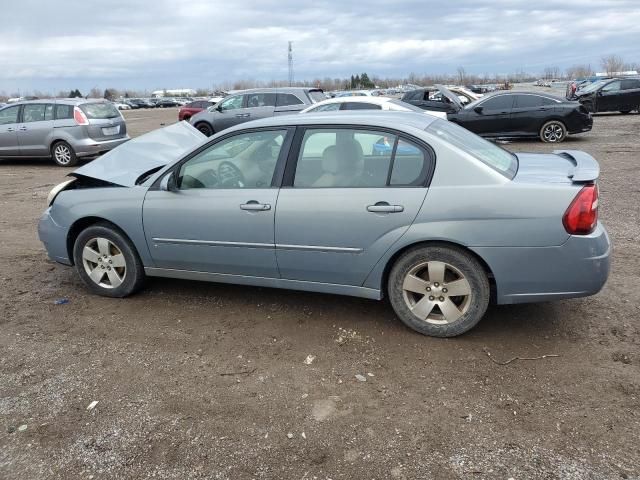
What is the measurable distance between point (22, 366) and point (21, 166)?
11.9 meters

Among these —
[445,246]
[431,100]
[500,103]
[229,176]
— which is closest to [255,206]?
[229,176]

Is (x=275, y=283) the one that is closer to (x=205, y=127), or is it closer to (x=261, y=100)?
(x=261, y=100)

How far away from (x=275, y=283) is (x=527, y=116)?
41.6 ft

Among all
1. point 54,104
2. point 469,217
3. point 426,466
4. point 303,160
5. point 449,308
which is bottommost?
point 426,466

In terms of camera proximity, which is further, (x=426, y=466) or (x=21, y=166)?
(x=21, y=166)

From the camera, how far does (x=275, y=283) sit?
419 centimetres

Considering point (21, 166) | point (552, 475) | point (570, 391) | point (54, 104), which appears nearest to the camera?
point (552, 475)

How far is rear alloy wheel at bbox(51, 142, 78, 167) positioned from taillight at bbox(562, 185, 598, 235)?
1215cm

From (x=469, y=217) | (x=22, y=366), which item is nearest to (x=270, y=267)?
(x=469, y=217)

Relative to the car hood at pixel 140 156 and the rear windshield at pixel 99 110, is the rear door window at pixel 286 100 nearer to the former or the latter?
the rear windshield at pixel 99 110

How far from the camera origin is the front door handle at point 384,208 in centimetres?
366

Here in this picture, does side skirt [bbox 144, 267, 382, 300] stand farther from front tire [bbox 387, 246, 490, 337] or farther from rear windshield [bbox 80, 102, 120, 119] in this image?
rear windshield [bbox 80, 102, 120, 119]

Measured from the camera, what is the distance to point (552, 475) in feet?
8.28

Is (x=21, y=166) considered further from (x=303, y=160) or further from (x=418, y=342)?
(x=418, y=342)
